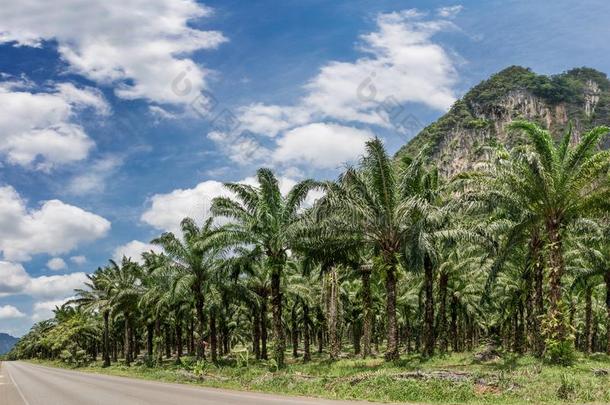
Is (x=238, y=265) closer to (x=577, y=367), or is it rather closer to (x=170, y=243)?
(x=170, y=243)

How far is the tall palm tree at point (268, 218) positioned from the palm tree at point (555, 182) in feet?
36.6

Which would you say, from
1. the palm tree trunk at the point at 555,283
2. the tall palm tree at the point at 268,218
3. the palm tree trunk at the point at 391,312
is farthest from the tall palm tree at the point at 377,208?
the palm tree trunk at the point at 555,283

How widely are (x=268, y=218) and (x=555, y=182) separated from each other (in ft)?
50.3

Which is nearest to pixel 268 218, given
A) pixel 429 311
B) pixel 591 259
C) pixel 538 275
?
pixel 429 311

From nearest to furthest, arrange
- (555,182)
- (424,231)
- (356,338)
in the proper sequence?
(555,182) < (424,231) < (356,338)

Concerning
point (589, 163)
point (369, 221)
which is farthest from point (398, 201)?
point (589, 163)

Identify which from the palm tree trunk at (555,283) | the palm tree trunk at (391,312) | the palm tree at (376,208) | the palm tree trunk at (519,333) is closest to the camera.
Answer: the palm tree trunk at (555,283)

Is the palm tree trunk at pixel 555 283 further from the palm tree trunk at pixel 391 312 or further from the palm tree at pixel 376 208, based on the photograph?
the palm tree trunk at pixel 391 312

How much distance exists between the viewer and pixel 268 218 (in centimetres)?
3069

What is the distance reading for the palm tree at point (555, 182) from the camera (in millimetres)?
22828

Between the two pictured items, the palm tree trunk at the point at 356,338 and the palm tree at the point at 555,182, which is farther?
the palm tree trunk at the point at 356,338

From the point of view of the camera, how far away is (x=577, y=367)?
21953 millimetres

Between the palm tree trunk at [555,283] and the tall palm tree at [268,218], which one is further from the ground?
the tall palm tree at [268,218]

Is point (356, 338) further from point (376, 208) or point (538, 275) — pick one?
point (376, 208)
